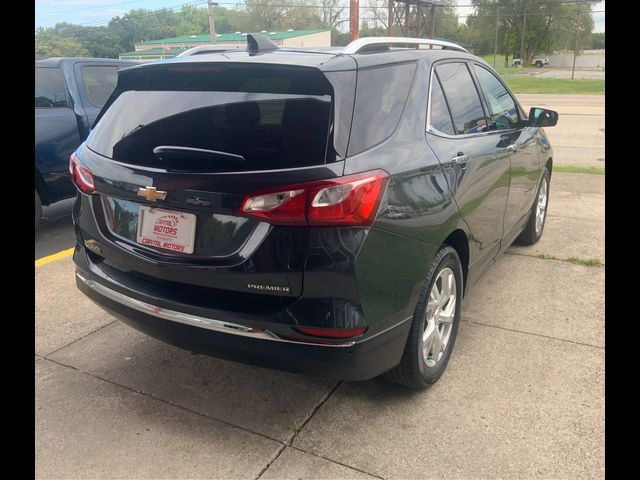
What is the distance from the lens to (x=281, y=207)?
2.19 meters

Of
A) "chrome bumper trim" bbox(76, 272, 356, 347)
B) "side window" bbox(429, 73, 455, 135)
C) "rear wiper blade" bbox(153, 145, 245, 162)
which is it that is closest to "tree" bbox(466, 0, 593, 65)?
"side window" bbox(429, 73, 455, 135)

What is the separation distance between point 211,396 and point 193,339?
0.62 meters

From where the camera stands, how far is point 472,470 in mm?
2408

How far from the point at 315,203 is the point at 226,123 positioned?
22.9 inches

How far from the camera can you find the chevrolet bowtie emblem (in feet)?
7.91

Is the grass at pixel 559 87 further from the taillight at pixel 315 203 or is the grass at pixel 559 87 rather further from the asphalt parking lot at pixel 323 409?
the taillight at pixel 315 203

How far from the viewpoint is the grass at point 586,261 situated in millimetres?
4859

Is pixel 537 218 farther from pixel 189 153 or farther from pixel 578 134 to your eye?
pixel 578 134

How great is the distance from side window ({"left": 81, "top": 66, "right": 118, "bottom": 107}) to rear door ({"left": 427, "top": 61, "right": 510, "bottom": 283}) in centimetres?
432

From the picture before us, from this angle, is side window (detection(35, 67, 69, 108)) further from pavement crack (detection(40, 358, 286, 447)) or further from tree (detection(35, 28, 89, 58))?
tree (detection(35, 28, 89, 58))

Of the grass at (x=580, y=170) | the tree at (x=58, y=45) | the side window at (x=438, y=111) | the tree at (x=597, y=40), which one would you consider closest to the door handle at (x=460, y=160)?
the side window at (x=438, y=111)

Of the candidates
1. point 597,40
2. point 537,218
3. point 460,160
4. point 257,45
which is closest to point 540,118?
point 537,218

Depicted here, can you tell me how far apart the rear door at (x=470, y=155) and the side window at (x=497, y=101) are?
0.21 meters

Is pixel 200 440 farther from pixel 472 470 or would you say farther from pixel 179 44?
pixel 179 44
